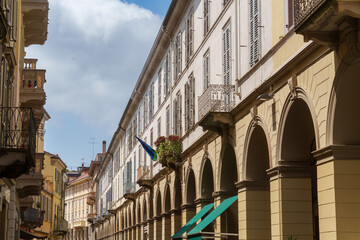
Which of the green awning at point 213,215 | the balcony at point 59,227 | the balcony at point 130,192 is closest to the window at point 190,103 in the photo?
the green awning at point 213,215

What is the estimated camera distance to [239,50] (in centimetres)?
2014

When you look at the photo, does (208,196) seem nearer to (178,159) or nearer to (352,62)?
(178,159)

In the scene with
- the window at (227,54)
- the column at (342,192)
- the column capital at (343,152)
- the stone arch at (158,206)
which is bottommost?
the column at (342,192)

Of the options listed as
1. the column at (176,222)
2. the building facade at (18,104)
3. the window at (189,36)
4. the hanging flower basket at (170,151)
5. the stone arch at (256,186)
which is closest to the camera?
the building facade at (18,104)

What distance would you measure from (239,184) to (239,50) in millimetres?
3887

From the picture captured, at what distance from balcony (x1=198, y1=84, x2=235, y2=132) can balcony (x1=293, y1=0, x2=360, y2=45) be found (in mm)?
7911

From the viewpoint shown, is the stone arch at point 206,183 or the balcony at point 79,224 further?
the balcony at point 79,224

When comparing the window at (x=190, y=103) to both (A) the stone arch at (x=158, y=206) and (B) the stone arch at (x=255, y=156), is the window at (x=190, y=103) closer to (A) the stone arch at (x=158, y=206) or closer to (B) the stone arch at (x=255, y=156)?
(B) the stone arch at (x=255, y=156)

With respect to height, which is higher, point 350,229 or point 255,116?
point 255,116

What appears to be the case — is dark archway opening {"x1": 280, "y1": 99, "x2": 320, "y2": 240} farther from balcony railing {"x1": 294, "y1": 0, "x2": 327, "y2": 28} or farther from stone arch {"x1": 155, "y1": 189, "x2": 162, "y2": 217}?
stone arch {"x1": 155, "y1": 189, "x2": 162, "y2": 217}

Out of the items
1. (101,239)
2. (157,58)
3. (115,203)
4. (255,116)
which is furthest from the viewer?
(101,239)

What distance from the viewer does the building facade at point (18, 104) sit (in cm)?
1708

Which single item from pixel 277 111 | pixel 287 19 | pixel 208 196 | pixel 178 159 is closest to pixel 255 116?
pixel 277 111

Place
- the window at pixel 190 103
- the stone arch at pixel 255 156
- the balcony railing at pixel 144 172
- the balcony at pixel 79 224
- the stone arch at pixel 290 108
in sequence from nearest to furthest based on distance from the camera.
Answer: the stone arch at pixel 290 108 < the stone arch at pixel 255 156 < the window at pixel 190 103 < the balcony railing at pixel 144 172 < the balcony at pixel 79 224
